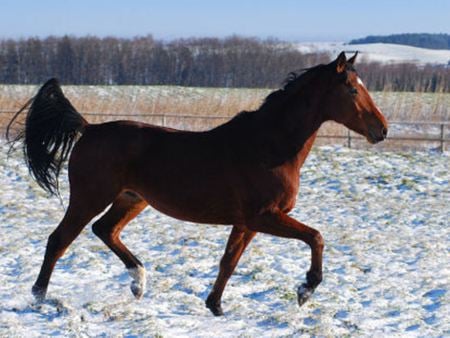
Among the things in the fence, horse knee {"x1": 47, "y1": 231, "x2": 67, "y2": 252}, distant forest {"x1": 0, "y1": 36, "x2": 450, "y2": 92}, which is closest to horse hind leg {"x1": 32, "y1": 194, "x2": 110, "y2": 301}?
horse knee {"x1": 47, "y1": 231, "x2": 67, "y2": 252}

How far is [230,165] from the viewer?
4.62 m

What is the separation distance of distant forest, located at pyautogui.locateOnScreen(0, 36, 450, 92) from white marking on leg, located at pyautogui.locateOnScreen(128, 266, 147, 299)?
34844 mm

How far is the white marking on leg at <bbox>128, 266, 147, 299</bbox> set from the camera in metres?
5.06

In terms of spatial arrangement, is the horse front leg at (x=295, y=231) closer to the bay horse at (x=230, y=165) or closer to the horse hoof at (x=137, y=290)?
the bay horse at (x=230, y=165)

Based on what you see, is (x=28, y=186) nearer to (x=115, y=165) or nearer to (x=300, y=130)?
(x=115, y=165)

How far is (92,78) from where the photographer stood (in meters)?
45.9

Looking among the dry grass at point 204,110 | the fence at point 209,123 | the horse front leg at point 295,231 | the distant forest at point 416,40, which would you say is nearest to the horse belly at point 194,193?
the horse front leg at point 295,231

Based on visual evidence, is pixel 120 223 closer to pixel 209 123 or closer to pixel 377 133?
pixel 377 133

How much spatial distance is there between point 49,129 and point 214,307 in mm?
1904

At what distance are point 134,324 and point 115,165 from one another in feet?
3.78

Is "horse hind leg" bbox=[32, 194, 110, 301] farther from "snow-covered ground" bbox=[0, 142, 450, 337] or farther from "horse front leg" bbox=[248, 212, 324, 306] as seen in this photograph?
"horse front leg" bbox=[248, 212, 324, 306]

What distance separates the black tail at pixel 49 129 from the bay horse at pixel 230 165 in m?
0.16

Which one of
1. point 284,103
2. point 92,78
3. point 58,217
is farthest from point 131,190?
point 92,78

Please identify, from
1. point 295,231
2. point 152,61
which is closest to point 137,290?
point 295,231
